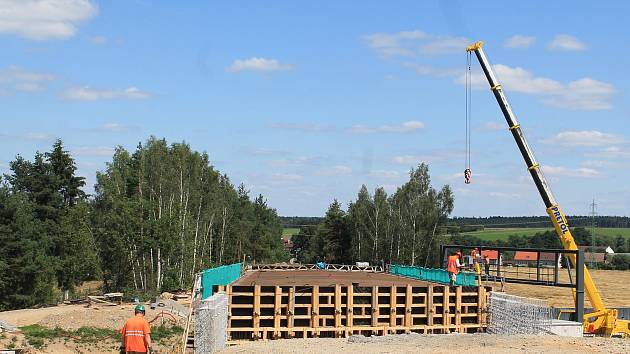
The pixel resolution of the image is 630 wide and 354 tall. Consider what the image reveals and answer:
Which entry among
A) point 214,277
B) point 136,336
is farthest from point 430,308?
point 136,336

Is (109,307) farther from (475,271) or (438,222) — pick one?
(438,222)

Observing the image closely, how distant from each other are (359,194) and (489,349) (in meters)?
56.4

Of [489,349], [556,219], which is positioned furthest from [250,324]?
[556,219]

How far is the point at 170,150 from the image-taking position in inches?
2633

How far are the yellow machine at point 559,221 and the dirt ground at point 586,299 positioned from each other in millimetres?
20116

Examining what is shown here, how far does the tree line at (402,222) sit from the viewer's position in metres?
70.8

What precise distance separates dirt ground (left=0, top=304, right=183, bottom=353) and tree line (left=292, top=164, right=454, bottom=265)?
34767mm

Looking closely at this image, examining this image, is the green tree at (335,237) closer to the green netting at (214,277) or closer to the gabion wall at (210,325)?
the green netting at (214,277)

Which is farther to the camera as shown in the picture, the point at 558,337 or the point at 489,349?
the point at 558,337

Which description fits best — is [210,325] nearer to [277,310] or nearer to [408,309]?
[277,310]

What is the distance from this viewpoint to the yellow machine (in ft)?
104

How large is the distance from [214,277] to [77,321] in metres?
12.2

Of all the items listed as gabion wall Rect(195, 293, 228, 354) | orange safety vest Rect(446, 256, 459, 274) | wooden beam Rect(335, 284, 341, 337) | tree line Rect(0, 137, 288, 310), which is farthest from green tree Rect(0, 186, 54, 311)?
orange safety vest Rect(446, 256, 459, 274)

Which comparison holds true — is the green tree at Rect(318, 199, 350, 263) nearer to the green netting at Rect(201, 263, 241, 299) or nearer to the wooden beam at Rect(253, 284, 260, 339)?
the green netting at Rect(201, 263, 241, 299)
